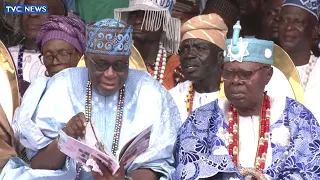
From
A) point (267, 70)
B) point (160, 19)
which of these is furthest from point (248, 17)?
point (267, 70)

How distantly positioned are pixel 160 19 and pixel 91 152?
221 centimetres

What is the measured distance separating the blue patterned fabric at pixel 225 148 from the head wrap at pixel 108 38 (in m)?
0.68

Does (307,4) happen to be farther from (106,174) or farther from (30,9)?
(106,174)

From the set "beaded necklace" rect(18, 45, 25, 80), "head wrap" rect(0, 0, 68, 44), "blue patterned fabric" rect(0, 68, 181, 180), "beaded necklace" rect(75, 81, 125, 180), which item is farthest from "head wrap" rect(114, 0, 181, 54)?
"beaded necklace" rect(75, 81, 125, 180)

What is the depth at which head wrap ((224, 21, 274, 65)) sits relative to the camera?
6211mm

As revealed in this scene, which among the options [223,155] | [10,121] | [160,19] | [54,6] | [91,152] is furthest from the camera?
[54,6]

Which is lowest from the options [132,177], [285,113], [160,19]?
[132,177]

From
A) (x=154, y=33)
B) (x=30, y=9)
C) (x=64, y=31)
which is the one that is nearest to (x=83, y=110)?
(x=64, y=31)

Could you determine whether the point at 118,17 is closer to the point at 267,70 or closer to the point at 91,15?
the point at 91,15

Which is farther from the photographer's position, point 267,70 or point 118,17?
point 118,17

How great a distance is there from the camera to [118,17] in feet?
25.2

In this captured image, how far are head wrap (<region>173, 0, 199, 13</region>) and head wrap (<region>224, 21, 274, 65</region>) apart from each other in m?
2.06

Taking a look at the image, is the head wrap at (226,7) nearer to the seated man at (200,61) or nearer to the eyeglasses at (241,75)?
the seated man at (200,61)

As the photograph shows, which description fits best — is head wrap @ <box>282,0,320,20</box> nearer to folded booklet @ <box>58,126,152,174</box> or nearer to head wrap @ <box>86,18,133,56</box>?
head wrap @ <box>86,18,133,56</box>
